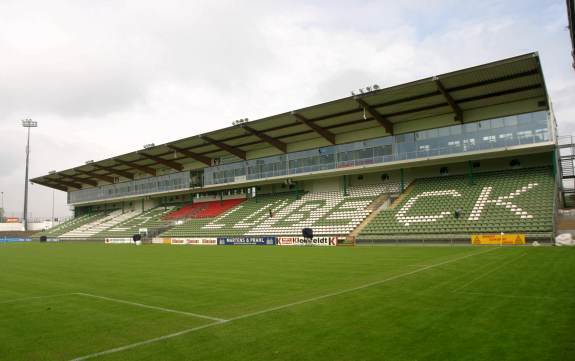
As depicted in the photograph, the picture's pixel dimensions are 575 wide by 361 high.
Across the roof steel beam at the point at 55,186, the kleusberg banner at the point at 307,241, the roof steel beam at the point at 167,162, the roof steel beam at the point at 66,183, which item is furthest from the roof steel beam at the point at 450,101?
the roof steel beam at the point at 55,186

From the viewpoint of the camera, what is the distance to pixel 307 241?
121ft

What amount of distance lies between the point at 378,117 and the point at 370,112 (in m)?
1.15

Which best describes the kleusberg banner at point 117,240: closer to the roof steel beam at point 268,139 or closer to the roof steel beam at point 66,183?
the roof steel beam at point 268,139

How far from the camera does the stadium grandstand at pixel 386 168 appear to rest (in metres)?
31.6

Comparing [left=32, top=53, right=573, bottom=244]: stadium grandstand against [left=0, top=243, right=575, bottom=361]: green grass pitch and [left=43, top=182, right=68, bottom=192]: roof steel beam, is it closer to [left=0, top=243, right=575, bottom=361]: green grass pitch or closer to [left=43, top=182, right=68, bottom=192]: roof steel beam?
[left=0, top=243, right=575, bottom=361]: green grass pitch

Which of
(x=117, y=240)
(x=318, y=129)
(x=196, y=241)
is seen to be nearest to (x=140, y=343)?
(x=318, y=129)

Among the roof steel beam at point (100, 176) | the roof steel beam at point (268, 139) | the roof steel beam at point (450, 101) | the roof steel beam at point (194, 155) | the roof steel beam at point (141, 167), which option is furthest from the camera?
the roof steel beam at point (100, 176)

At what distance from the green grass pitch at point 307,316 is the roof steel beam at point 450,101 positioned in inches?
794

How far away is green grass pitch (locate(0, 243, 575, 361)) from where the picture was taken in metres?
6.36

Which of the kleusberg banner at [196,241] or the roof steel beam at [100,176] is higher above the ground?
the roof steel beam at [100,176]

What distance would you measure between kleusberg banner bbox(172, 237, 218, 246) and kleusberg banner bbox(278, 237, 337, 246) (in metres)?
9.68

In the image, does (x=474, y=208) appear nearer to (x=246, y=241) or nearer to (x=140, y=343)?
(x=246, y=241)

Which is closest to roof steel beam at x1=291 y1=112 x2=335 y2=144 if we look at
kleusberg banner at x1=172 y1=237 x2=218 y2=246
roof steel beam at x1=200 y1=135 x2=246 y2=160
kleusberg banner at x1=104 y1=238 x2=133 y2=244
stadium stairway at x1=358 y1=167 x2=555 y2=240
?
stadium stairway at x1=358 y1=167 x2=555 y2=240

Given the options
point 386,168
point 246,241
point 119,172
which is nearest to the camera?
point 386,168
